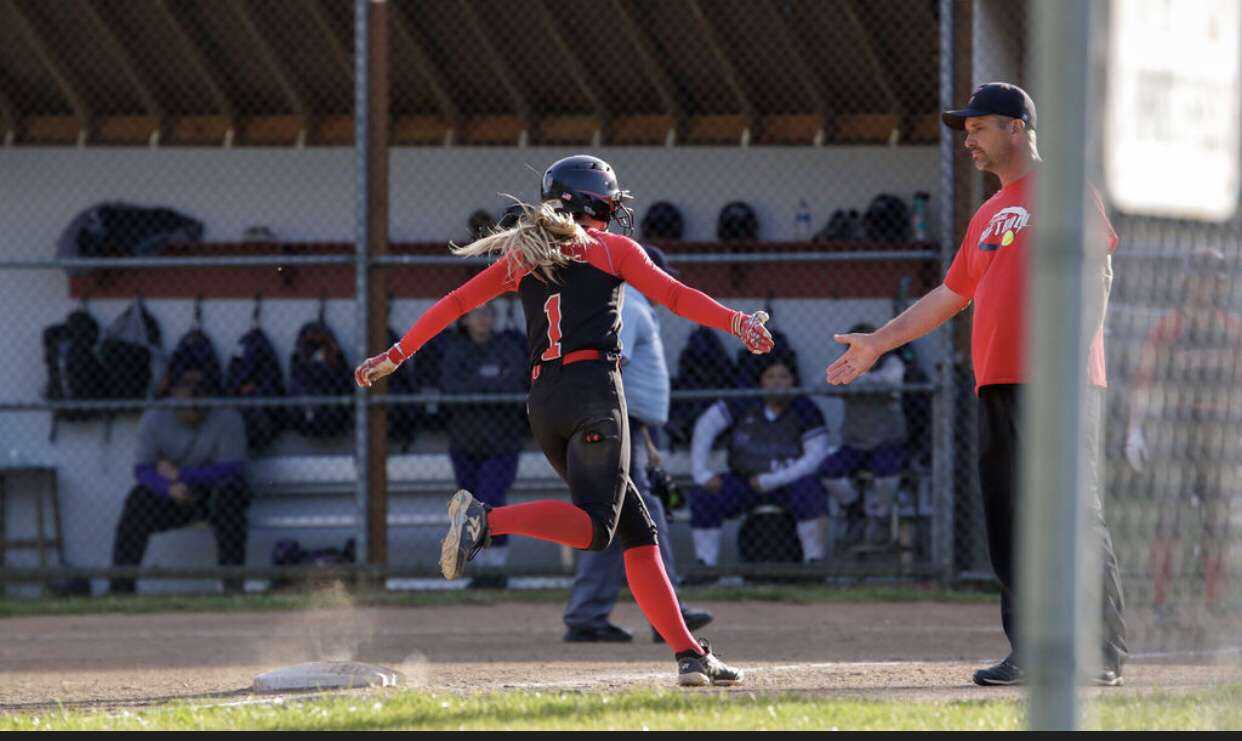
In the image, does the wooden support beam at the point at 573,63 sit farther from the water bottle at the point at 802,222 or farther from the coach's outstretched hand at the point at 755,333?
the coach's outstretched hand at the point at 755,333

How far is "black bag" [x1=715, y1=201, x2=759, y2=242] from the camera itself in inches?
525

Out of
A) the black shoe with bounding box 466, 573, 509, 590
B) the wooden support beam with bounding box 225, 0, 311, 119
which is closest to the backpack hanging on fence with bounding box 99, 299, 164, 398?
the wooden support beam with bounding box 225, 0, 311, 119

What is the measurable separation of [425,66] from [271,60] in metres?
1.20

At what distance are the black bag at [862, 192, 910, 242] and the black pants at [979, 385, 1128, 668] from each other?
7359 mm

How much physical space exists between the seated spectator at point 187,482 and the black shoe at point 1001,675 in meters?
7.13

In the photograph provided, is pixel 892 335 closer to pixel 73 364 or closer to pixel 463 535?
pixel 463 535

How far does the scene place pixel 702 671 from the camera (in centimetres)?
578

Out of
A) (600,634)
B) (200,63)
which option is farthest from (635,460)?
(200,63)

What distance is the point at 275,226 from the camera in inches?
545

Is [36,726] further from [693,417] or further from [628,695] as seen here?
[693,417]

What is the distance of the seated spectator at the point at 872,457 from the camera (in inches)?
470

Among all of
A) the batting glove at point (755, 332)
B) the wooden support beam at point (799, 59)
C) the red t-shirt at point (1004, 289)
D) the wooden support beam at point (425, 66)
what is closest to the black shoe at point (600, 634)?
the red t-shirt at point (1004, 289)

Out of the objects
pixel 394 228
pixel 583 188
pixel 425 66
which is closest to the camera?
pixel 583 188

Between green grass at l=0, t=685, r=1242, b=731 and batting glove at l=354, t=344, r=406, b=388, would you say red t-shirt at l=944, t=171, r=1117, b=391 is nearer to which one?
green grass at l=0, t=685, r=1242, b=731
